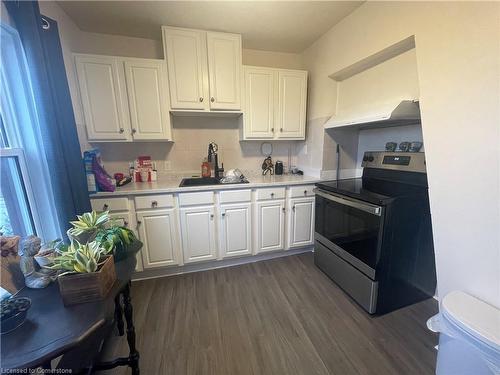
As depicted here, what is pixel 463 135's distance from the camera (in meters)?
0.98

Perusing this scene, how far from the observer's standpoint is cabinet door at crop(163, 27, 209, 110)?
1967 millimetres

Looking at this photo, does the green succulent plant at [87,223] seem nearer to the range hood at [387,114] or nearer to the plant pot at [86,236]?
the plant pot at [86,236]

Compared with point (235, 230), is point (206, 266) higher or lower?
lower

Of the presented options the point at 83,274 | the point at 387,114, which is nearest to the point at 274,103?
the point at 387,114

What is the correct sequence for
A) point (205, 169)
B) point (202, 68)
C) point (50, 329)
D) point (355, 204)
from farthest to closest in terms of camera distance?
point (205, 169)
point (202, 68)
point (355, 204)
point (50, 329)

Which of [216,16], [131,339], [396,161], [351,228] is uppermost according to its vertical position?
[216,16]

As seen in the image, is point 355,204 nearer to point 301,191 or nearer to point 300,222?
point 301,191

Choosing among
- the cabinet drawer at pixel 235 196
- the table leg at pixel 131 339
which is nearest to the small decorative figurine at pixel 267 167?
the cabinet drawer at pixel 235 196

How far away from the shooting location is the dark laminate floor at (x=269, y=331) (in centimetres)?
127

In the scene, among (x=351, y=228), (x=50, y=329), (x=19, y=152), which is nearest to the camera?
(x=50, y=329)

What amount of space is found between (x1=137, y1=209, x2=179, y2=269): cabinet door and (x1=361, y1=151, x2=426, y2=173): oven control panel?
1.99m

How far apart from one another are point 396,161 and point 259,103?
1453 millimetres

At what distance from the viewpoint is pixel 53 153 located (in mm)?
1318

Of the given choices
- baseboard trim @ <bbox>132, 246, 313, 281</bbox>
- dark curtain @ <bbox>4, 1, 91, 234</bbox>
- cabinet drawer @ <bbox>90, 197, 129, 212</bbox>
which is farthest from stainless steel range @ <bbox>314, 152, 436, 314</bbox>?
dark curtain @ <bbox>4, 1, 91, 234</bbox>
